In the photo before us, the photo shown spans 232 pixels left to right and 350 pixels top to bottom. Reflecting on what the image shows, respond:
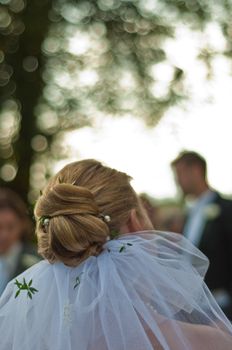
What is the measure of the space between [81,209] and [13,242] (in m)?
3.64

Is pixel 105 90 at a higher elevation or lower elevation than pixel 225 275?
lower

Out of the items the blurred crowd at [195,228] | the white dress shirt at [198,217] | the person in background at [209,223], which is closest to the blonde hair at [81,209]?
the blurred crowd at [195,228]

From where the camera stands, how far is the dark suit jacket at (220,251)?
684 cm

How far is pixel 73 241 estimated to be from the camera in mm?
2625

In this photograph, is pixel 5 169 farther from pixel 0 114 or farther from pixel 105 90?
pixel 105 90

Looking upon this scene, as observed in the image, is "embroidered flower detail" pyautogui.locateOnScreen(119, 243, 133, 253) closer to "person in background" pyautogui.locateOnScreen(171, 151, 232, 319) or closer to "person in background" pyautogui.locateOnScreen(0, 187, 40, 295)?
"person in background" pyautogui.locateOnScreen(0, 187, 40, 295)

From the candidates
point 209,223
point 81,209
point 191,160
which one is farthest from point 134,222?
point 191,160

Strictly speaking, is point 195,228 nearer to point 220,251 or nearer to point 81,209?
point 220,251

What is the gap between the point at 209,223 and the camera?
6.98m

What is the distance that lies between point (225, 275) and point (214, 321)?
4186 millimetres

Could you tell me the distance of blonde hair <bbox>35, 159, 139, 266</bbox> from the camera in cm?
264

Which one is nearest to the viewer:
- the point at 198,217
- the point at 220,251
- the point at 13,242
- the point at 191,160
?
the point at 13,242

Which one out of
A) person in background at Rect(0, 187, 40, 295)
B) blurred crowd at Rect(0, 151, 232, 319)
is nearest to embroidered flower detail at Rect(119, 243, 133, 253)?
blurred crowd at Rect(0, 151, 232, 319)

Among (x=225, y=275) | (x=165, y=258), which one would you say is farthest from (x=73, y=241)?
(x=225, y=275)
